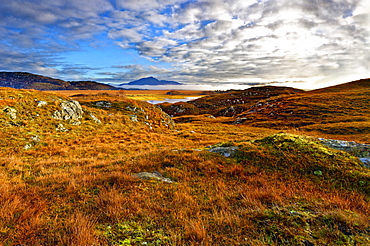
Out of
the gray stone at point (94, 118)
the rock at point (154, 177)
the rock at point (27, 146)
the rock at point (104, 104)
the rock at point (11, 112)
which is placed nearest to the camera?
the rock at point (154, 177)

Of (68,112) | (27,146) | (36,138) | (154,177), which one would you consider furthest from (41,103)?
(154,177)

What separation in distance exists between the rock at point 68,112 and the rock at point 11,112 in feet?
14.8

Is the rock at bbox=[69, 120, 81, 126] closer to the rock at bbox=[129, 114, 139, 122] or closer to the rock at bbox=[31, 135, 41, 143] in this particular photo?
the rock at bbox=[31, 135, 41, 143]

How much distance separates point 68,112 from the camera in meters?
29.5

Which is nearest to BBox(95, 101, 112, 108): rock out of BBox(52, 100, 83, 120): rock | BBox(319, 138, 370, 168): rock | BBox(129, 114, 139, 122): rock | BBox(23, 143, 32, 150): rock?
BBox(129, 114, 139, 122): rock

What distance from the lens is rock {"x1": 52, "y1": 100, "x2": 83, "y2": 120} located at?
2775 centimetres

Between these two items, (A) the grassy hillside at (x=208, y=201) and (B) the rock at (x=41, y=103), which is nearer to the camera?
(A) the grassy hillside at (x=208, y=201)

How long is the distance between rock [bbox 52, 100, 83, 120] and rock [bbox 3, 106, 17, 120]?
4505 millimetres

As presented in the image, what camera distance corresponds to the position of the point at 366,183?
652cm

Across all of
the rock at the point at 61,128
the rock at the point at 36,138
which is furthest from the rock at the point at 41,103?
the rock at the point at 36,138

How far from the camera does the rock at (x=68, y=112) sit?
91.0ft

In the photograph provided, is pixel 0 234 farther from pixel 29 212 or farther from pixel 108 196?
pixel 108 196

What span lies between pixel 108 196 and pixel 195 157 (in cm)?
552

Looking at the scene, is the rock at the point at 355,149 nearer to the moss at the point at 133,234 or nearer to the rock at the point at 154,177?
the rock at the point at 154,177
